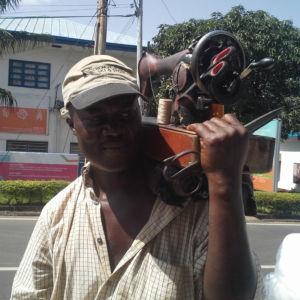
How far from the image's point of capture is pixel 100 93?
123 cm

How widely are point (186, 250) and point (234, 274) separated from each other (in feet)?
0.74

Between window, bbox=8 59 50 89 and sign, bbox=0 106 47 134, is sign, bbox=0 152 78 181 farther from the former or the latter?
window, bbox=8 59 50 89

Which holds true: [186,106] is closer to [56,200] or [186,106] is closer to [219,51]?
[219,51]

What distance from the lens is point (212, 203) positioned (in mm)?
987

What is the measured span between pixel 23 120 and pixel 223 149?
575 inches

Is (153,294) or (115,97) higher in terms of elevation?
(115,97)

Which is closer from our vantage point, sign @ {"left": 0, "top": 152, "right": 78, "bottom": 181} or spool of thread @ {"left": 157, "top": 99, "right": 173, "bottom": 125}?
spool of thread @ {"left": 157, "top": 99, "right": 173, "bottom": 125}

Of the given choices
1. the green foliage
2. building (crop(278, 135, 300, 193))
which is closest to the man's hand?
the green foliage

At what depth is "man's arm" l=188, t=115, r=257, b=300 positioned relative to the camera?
96 centimetres

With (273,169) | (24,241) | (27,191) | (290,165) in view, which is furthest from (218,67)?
(290,165)

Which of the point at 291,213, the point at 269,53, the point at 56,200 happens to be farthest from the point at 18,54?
the point at 56,200

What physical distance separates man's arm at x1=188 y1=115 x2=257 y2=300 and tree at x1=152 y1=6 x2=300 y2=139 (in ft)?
26.2

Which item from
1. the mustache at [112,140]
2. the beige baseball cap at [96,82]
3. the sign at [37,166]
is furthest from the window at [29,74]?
the mustache at [112,140]

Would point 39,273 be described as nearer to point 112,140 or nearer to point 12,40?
point 112,140
